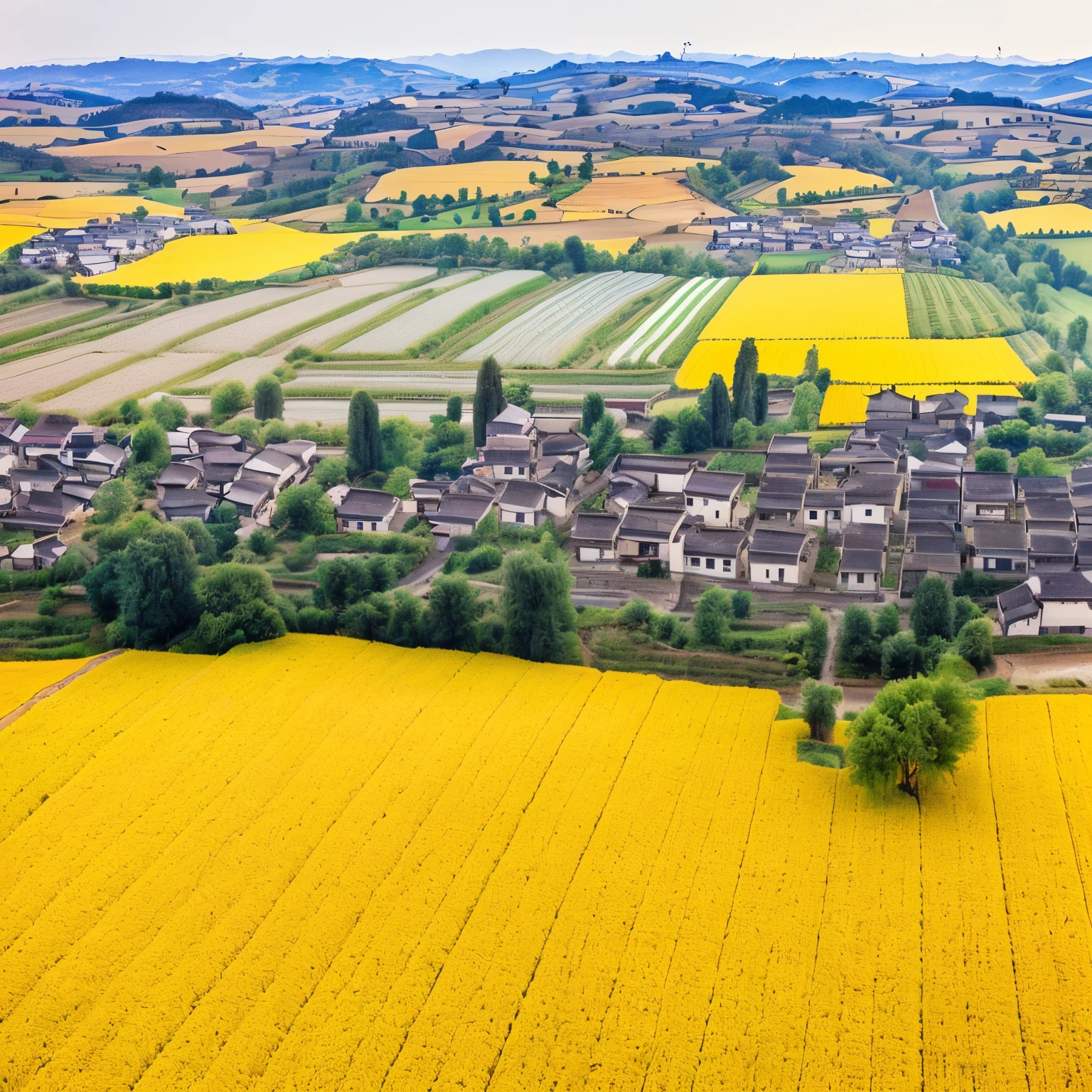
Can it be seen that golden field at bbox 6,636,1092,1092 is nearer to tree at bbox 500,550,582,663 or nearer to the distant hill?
tree at bbox 500,550,582,663

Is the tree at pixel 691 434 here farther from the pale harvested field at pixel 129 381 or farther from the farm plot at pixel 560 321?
the pale harvested field at pixel 129 381

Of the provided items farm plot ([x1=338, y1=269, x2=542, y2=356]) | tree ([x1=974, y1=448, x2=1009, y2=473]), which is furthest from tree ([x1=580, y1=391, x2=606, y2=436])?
farm plot ([x1=338, y1=269, x2=542, y2=356])

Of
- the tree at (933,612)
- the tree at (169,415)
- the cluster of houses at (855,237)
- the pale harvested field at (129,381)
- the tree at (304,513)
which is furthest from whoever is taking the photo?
the cluster of houses at (855,237)

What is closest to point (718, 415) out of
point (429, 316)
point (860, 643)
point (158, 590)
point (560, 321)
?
point (860, 643)

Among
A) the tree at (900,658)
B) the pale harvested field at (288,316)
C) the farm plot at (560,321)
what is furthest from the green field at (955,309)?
the tree at (900,658)

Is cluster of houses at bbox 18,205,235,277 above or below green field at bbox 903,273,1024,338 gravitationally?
above

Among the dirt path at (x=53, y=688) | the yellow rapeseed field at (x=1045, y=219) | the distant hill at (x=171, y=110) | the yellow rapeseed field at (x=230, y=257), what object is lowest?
the dirt path at (x=53, y=688)
